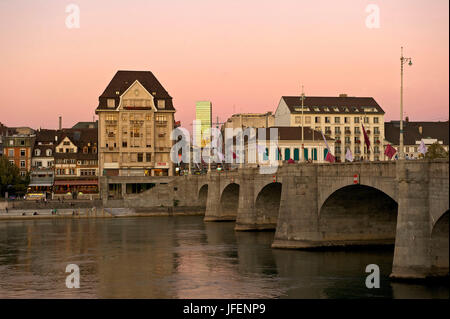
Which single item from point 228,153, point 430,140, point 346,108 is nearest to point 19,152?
point 228,153

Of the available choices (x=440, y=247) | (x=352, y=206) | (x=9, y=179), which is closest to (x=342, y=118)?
(x=9, y=179)

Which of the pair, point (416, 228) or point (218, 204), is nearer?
point (416, 228)

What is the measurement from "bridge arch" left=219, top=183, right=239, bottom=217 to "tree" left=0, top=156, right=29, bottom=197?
47.5 m

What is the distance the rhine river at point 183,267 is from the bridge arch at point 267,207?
2921mm

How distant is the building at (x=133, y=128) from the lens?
150750 mm

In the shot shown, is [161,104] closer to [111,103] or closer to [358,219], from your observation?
[111,103]

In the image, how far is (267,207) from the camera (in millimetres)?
92500

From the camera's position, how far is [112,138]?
152m

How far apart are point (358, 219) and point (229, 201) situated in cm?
4669

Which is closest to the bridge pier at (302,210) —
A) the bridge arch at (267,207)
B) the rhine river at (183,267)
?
the rhine river at (183,267)

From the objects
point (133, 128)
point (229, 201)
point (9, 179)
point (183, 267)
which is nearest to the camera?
point (183, 267)

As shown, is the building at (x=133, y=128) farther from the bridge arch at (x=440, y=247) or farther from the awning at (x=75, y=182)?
the bridge arch at (x=440, y=247)
